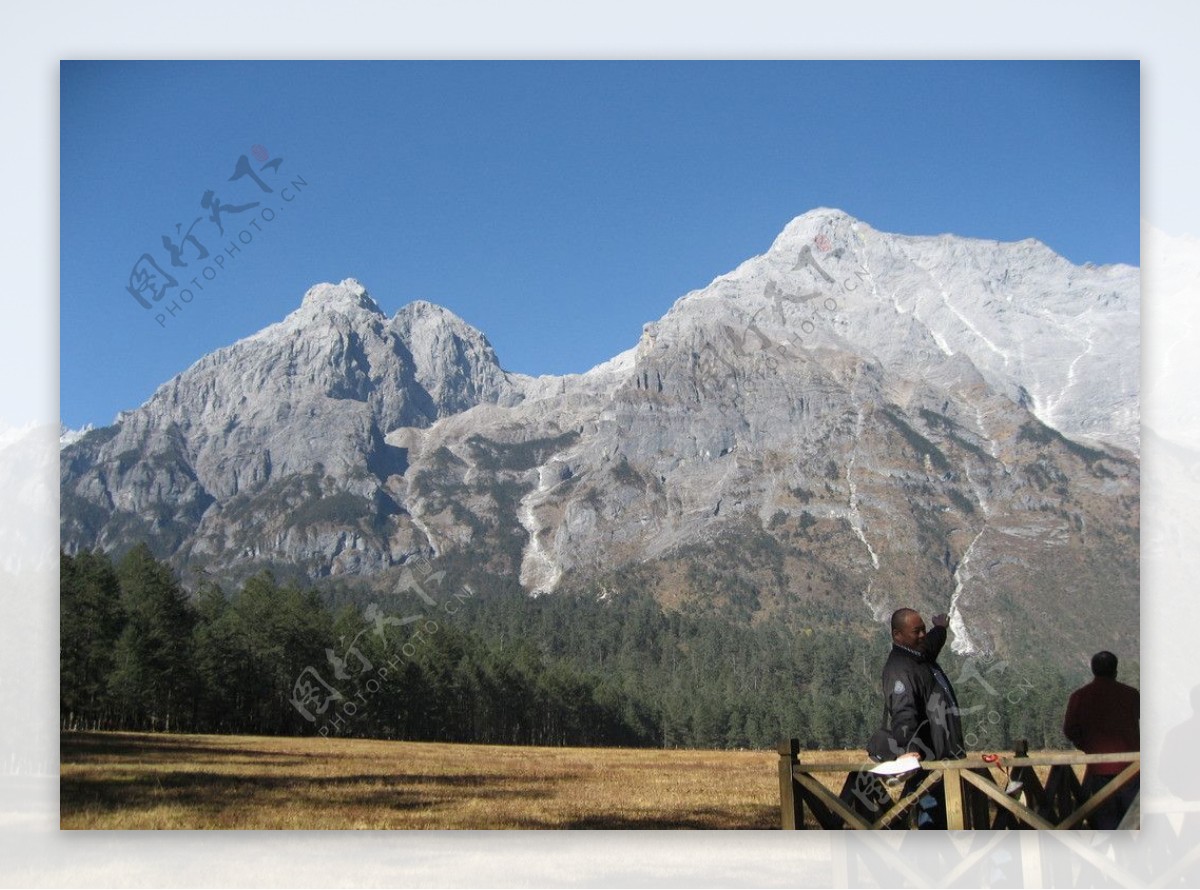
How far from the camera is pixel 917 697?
6168 millimetres

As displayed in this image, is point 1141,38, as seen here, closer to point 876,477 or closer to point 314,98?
point 314,98

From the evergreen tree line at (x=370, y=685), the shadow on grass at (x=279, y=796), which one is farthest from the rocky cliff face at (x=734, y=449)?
the shadow on grass at (x=279, y=796)

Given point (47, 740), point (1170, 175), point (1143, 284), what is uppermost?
point (1170, 175)

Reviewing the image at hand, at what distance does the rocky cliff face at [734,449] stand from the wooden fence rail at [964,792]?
4332 millimetres

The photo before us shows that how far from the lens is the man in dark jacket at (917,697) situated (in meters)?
6.13

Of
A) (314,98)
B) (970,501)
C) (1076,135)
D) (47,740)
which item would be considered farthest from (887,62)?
(970,501)

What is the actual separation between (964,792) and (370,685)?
37.9 ft

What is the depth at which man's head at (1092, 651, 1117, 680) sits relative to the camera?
7.77 metres

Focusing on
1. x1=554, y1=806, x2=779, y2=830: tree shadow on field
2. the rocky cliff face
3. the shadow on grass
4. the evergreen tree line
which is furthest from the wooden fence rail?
the rocky cliff face

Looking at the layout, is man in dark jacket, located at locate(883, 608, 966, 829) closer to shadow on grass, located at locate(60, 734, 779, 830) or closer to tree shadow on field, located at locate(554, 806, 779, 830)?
tree shadow on field, located at locate(554, 806, 779, 830)

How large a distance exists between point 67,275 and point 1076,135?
9171mm

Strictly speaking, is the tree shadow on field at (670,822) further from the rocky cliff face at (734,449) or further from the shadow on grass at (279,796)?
the rocky cliff face at (734,449)

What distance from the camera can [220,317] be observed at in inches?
504

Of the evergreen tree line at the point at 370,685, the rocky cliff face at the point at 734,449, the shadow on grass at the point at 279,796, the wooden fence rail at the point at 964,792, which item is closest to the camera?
the wooden fence rail at the point at 964,792
